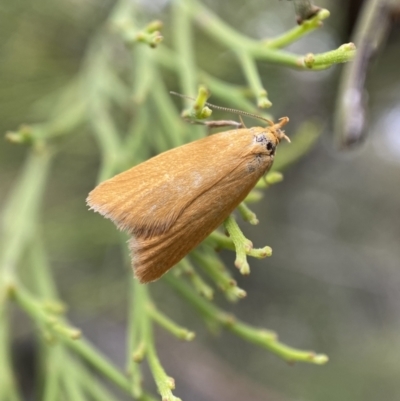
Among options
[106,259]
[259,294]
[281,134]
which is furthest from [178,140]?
[259,294]

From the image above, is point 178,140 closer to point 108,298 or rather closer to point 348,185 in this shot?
point 108,298

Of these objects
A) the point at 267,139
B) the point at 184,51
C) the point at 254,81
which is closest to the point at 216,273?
the point at 267,139

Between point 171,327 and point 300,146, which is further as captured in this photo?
point 300,146

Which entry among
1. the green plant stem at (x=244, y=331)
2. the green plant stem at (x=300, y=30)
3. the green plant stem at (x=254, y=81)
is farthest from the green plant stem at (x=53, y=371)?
the green plant stem at (x=300, y=30)

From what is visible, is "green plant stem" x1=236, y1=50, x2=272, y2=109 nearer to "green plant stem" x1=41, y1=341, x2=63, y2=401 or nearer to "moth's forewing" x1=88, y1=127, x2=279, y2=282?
"moth's forewing" x1=88, y1=127, x2=279, y2=282

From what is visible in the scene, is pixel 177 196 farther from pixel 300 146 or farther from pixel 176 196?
pixel 300 146

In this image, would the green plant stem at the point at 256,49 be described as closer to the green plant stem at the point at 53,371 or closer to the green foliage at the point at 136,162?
the green foliage at the point at 136,162
